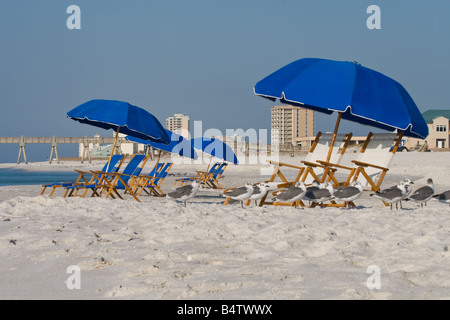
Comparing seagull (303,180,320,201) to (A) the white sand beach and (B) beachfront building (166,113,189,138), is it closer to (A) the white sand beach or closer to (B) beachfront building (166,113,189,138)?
(A) the white sand beach

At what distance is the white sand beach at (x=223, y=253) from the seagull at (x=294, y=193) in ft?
1.67

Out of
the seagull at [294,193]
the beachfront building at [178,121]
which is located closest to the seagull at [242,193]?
the seagull at [294,193]

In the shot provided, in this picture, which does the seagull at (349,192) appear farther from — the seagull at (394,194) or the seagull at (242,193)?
the seagull at (242,193)

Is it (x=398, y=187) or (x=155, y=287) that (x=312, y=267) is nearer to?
(x=155, y=287)

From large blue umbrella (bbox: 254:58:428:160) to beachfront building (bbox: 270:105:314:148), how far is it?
136913 mm

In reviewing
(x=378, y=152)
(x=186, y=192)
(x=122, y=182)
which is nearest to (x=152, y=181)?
(x=122, y=182)

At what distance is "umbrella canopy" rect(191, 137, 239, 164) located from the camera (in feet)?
51.9

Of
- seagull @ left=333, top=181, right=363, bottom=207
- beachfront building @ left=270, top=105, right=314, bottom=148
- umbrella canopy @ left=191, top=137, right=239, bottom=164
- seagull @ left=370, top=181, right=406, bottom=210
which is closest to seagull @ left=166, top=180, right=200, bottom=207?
seagull @ left=333, top=181, right=363, bottom=207

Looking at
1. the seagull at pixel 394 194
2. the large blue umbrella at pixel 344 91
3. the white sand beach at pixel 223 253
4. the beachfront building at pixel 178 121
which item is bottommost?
the beachfront building at pixel 178 121

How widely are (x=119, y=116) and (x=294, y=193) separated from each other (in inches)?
134

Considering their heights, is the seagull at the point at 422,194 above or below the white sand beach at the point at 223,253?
below

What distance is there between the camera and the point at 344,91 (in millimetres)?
7105

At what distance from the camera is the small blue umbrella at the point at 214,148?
15.8 metres

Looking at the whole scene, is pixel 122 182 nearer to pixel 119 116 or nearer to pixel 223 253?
pixel 119 116
